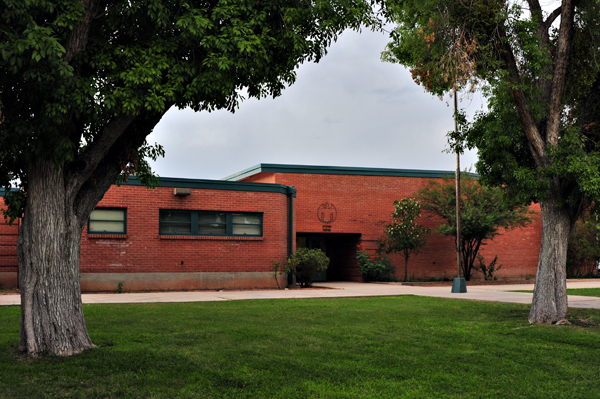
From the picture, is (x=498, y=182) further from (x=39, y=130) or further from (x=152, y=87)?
(x=39, y=130)

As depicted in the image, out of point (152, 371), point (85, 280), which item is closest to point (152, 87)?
point (152, 371)

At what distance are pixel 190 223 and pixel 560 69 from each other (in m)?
15.2

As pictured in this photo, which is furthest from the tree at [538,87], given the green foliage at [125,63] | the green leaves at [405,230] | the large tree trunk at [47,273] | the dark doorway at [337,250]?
the dark doorway at [337,250]

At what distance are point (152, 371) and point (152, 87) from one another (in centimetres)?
368

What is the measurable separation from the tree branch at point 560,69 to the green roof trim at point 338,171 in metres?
17.0

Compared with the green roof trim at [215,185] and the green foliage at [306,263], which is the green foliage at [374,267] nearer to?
the green foliage at [306,263]

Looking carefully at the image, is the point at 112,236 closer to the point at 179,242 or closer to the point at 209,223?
the point at 179,242

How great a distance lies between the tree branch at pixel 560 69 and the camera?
11961mm

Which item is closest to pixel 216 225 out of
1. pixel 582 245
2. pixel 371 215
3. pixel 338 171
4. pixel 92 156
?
pixel 338 171

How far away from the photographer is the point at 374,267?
91.9ft

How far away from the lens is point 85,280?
20734 mm

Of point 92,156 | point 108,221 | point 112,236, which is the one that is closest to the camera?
point 92,156

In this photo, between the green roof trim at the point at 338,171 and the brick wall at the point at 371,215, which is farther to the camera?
the brick wall at the point at 371,215

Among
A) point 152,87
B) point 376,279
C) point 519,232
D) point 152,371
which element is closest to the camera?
point 152,371
